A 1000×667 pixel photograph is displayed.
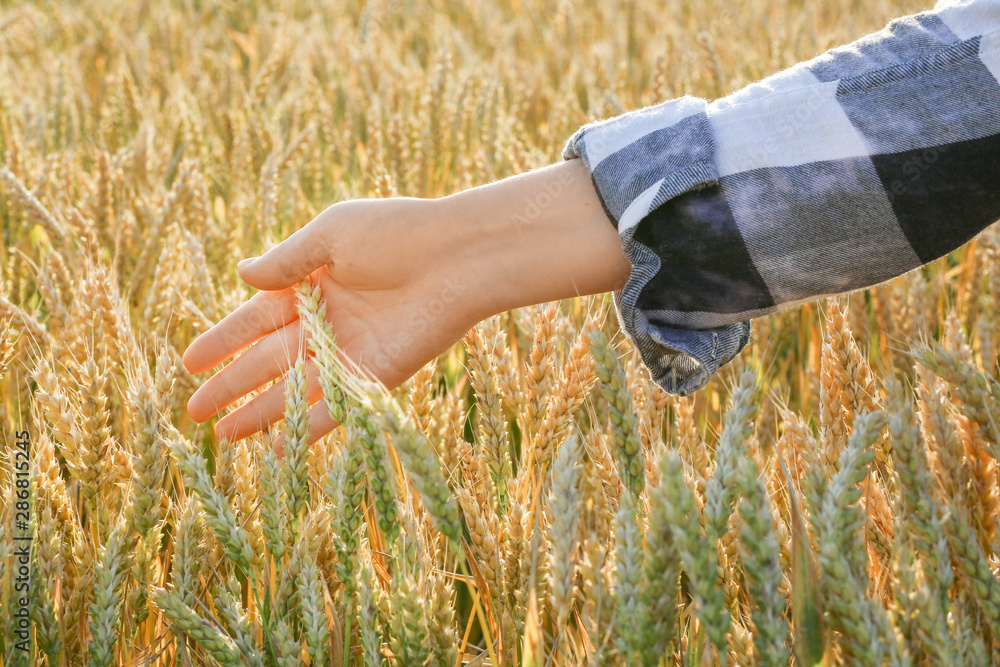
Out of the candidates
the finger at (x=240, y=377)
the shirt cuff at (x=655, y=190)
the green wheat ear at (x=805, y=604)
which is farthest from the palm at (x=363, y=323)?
the green wheat ear at (x=805, y=604)

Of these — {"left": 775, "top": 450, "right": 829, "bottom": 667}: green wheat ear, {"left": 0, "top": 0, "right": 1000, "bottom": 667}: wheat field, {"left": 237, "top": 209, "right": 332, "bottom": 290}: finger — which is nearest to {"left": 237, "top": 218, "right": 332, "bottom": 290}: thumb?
→ {"left": 237, "top": 209, "right": 332, "bottom": 290}: finger

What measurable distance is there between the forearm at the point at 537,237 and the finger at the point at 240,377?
0.34 meters

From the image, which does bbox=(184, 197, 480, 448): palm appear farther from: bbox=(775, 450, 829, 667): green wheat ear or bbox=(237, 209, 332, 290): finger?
bbox=(775, 450, 829, 667): green wheat ear

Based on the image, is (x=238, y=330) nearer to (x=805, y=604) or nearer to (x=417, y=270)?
(x=417, y=270)

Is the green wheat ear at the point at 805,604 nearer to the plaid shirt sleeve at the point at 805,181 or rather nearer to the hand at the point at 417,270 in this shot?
the plaid shirt sleeve at the point at 805,181

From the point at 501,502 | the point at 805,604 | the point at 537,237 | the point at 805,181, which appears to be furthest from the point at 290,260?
the point at 805,604

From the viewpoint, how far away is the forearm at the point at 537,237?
121cm

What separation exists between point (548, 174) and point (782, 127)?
361mm

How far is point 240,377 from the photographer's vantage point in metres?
1.29

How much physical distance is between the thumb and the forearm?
0.68ft

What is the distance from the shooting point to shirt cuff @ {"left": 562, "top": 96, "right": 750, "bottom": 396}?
3.51 feet

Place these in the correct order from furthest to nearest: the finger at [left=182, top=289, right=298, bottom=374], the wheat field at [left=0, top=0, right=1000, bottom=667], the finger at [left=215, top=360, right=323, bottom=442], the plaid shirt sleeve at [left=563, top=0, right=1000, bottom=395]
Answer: the finger at [left=182, top=289, right=298, bottom=374] < the finger at [left=215, top=360, right=323, bottom=442] < the plaid shirt sleeve at [left=563, top=0, right=1000, bottom=395] < the wheat field at [left=0, top=0, right=1000, bottom=667]

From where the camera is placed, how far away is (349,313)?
1390mm

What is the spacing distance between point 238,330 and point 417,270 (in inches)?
12.8
